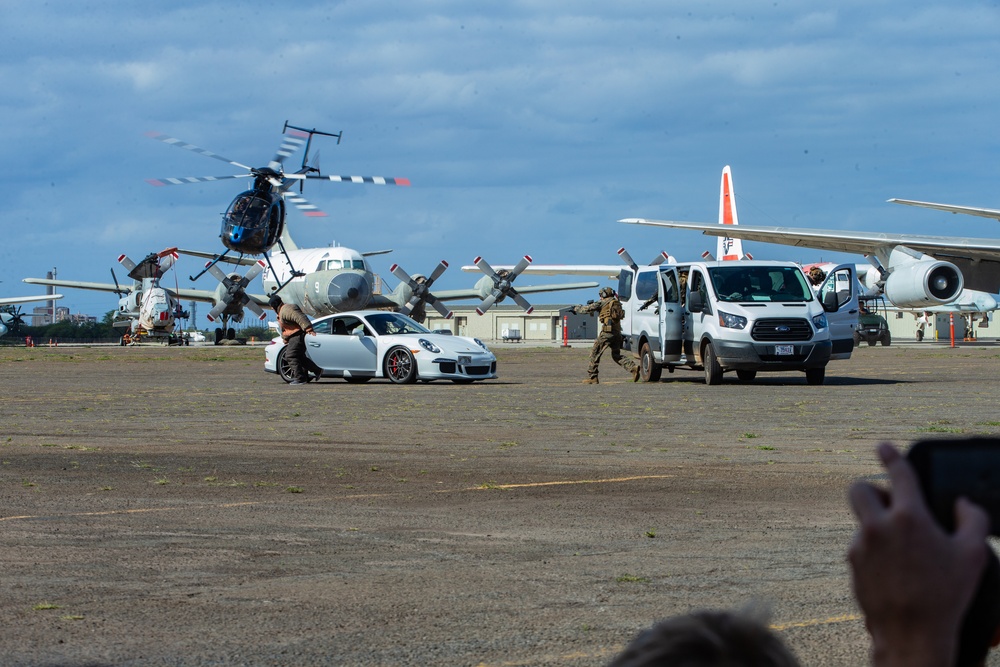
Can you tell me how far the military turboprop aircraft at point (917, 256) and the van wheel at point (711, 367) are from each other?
13.1m

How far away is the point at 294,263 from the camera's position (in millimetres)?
48000

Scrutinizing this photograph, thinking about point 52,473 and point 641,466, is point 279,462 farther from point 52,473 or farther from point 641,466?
point 641,466

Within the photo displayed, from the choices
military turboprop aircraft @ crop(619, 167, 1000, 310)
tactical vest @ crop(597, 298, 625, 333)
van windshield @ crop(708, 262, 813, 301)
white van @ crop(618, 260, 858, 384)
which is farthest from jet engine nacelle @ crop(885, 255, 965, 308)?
tactical vest @ crop(597, 298, 625, 333)

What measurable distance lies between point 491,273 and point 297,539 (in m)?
46.2

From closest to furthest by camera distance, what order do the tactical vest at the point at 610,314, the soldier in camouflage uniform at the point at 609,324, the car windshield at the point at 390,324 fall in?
the car windshield at the point at 390,324, the soldier in camouflage uniform at the point at 609,324, the tactical vest at the point at 610,314

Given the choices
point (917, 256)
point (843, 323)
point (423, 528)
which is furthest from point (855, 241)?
point (423, 528)

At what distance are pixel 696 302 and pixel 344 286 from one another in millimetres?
23022

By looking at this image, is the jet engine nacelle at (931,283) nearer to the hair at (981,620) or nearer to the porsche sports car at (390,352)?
the porsche sports car at (390,352)

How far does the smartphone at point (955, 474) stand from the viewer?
1.38m

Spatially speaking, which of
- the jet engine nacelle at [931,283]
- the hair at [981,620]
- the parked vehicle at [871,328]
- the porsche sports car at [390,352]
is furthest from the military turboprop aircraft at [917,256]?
the hair at [981,620]

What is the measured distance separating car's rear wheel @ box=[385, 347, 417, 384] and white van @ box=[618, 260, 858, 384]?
464 cm

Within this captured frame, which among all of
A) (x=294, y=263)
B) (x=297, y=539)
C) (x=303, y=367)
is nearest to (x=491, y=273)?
(x=294, y=263)

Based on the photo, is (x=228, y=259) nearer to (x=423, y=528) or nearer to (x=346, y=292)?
(x=346, y=292)

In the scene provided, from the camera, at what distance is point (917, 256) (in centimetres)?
3681
